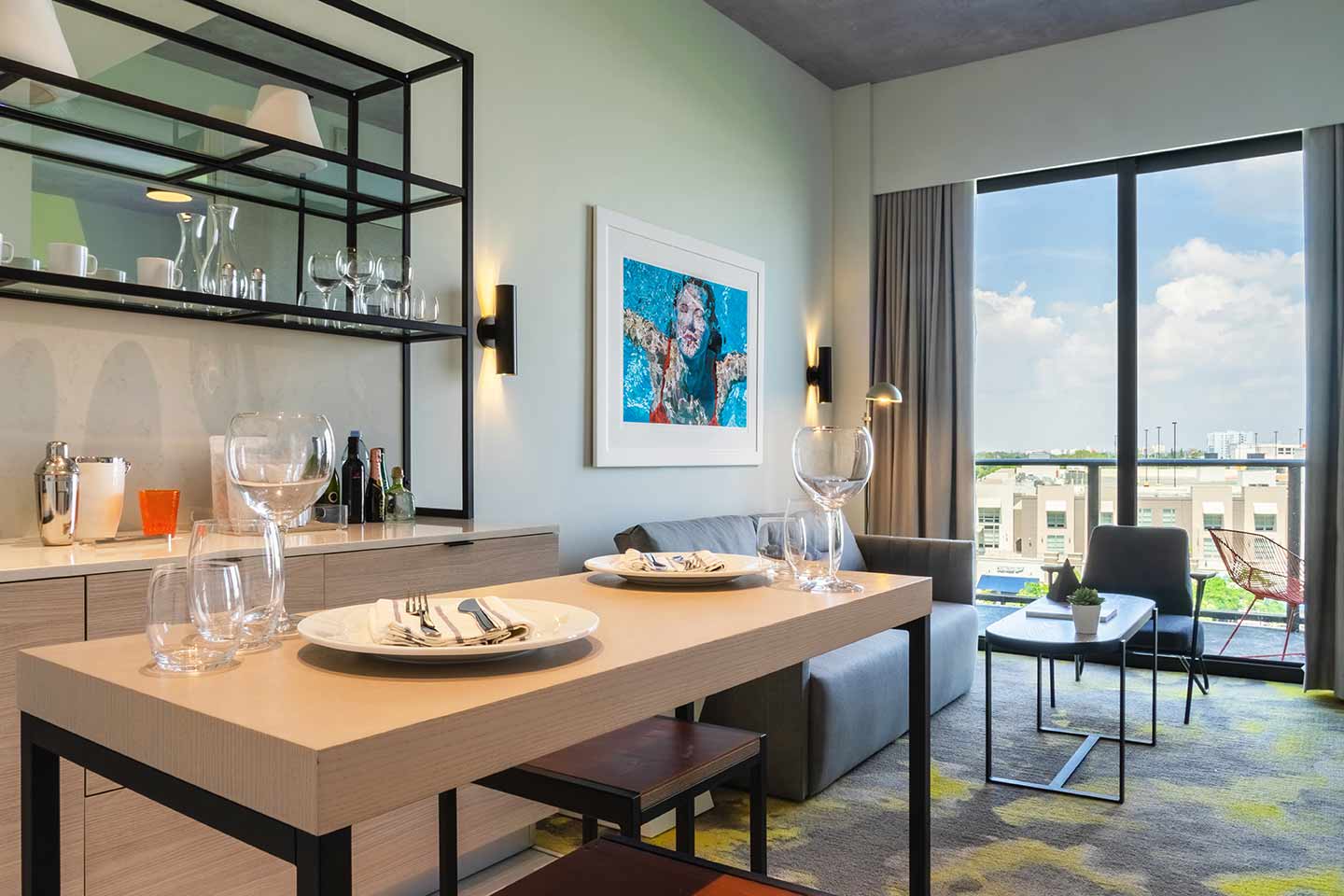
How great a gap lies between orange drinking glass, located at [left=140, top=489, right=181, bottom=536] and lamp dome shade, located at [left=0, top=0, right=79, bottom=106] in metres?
0.87

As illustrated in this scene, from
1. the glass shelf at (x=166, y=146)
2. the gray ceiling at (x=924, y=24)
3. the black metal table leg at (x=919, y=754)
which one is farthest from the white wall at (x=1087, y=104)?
the black metal table leg at (x=919, y=754)

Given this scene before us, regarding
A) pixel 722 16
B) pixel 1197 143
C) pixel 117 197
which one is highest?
pixel 722 16

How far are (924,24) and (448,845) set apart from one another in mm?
4541

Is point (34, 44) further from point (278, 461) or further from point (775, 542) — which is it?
point (775, 542)

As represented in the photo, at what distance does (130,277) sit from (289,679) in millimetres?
1853

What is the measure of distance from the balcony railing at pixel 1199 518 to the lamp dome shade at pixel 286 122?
420 cm

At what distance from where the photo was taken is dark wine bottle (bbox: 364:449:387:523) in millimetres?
2705

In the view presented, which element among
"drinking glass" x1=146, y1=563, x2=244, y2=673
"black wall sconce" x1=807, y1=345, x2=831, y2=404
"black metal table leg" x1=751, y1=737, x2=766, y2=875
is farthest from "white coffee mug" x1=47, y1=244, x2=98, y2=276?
"black wall sconce" x1=807, y1=345, x2=831, y2=404

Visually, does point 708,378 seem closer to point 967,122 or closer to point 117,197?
point 967,122

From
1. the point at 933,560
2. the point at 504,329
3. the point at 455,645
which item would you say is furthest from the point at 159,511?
the point at 933,560

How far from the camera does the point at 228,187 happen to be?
97.5 inches

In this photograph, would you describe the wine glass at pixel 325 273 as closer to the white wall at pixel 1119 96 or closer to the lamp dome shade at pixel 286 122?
the lamp dome shade at pixel 286 122

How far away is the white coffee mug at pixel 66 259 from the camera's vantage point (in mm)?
2053

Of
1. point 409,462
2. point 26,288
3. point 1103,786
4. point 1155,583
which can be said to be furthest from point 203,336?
point 1155,583
